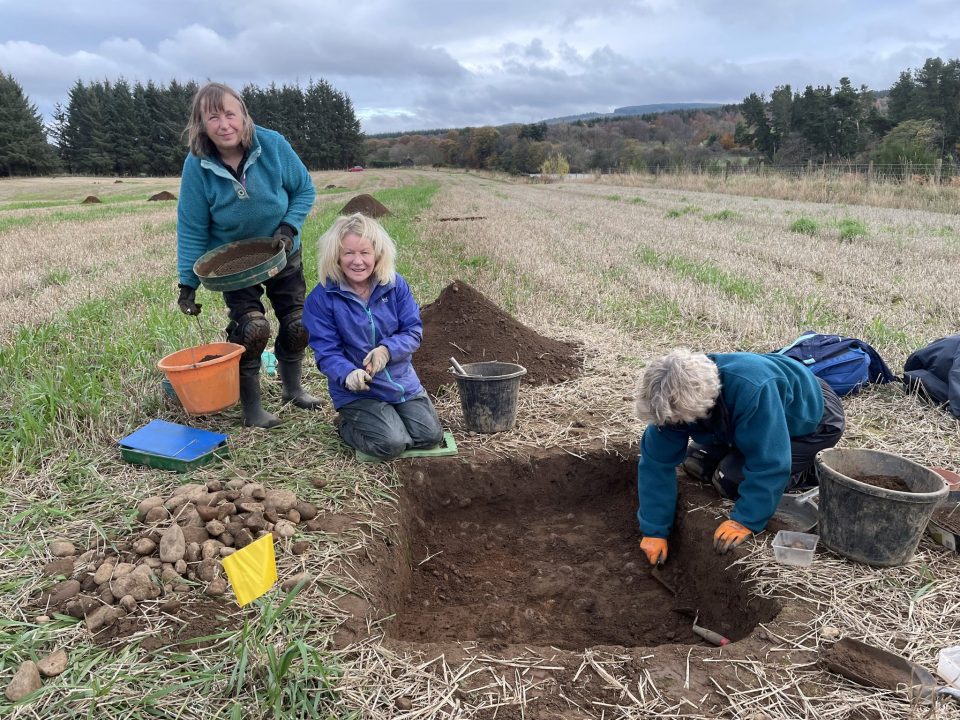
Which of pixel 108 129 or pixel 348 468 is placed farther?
pixel 108 129

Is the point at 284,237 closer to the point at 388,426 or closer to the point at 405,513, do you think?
the point at 388,426

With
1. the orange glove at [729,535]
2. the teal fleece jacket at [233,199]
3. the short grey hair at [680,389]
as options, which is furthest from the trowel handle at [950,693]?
the teal fleece jacket at [233,199]

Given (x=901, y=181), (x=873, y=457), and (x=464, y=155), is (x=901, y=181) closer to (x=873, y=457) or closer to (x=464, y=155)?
(x=873, y=457)

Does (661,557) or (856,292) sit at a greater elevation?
(856,292)

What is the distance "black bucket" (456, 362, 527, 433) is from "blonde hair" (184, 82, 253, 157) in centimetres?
192

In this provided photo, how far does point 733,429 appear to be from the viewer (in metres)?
2.71

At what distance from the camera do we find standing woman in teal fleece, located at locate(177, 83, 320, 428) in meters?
3.41

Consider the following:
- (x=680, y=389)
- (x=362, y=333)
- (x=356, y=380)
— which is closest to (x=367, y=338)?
(x=362, y=333)

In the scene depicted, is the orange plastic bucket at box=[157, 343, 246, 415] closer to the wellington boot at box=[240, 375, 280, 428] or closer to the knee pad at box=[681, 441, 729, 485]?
the wellington boot at box=[240, 375, 280, 428]

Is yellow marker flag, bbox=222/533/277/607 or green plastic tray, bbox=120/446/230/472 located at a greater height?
yellow marker flag, bbox=222/533/277/607

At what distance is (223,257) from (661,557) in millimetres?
3008

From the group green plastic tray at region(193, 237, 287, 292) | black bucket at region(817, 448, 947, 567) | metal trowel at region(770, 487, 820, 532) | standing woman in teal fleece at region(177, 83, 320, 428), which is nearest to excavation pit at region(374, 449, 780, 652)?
metal trowel at region(770, 487, 820, 532)

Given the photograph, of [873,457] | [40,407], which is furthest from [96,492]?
[873,457]

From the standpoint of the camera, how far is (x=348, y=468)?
3432 mm
